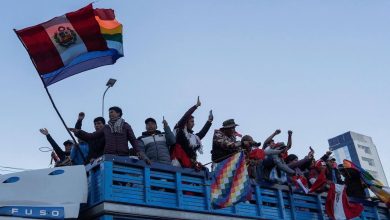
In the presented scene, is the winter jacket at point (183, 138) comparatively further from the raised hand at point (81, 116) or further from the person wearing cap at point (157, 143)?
the raised hand at point (81, 116)

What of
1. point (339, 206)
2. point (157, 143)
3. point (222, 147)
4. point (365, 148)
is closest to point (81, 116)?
point (157, 143)

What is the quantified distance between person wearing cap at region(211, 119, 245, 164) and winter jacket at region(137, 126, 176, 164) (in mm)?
875

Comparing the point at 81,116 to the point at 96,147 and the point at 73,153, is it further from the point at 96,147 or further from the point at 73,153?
the point at 96,147

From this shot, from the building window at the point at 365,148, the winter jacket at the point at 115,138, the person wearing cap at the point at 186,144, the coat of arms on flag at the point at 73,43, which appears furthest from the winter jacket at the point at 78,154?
the building window at the point at 365,148

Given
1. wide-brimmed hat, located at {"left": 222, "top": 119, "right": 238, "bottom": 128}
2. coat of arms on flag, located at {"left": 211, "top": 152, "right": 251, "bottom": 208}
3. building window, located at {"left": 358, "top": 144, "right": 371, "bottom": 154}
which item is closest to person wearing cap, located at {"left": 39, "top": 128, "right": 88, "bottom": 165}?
coat of arms on flag, located at {"left": 211, "top": 152, "right": 251, "bottom": 208}

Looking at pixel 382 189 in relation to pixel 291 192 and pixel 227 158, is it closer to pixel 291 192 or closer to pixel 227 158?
pixel 291 192

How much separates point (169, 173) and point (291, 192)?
256cm

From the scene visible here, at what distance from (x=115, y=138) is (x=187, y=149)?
4.12 ft

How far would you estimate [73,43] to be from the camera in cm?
718

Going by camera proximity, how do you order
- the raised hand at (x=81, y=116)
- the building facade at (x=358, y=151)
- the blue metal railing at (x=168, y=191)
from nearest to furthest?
1. the blue metal railing at (x=168, y=191)
2. the raised hand at (x=81, y=116)
3. the building facade at (x=358, y=151)

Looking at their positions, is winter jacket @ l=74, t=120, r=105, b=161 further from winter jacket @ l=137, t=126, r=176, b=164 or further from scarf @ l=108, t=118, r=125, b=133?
winter jacket @ l=137, t=126, r=176, b=164

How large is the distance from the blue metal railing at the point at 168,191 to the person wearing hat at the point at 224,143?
2.14ft

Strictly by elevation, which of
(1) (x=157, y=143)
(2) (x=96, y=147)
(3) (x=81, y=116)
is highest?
(3) (x=81, y=116)

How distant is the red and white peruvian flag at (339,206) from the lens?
858 cm
